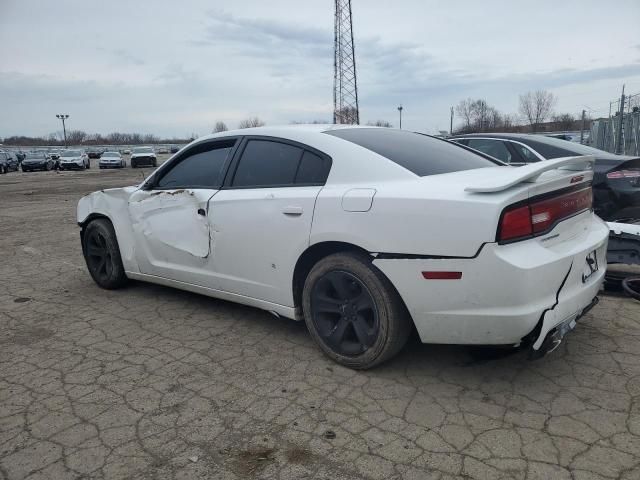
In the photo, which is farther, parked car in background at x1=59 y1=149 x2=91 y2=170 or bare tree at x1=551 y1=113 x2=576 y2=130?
bare tree at x1=551 y1=113 x2=576 y2=130

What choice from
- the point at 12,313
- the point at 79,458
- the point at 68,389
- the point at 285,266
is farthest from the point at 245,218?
the point at 12,313

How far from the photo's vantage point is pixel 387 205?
272cm

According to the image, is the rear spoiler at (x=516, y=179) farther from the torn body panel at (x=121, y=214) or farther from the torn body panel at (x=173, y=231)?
the torn body panel at (x=121, y=214)

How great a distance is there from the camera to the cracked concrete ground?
2.21m

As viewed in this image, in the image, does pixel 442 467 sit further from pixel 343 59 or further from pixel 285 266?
pixel 343 59

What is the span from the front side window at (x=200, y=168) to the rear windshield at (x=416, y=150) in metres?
0.94

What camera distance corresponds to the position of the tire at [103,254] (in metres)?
4.73

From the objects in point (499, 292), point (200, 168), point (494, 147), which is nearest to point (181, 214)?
point (200, 168)

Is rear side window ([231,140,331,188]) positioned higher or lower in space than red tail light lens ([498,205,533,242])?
higher

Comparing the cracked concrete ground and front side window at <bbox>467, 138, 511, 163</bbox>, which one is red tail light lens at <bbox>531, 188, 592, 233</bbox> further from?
front side window at <bbox>467, 138, 511, 163</bbox>

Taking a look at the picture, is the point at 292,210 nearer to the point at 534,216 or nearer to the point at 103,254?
the point at 534,216

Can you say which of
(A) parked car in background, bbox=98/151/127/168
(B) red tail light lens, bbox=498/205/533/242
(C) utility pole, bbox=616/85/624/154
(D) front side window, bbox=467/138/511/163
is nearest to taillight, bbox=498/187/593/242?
(B) red tail light lens, bbox=498/205/533/242

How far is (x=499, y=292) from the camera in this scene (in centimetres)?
246

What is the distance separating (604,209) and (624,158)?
2.04ft
